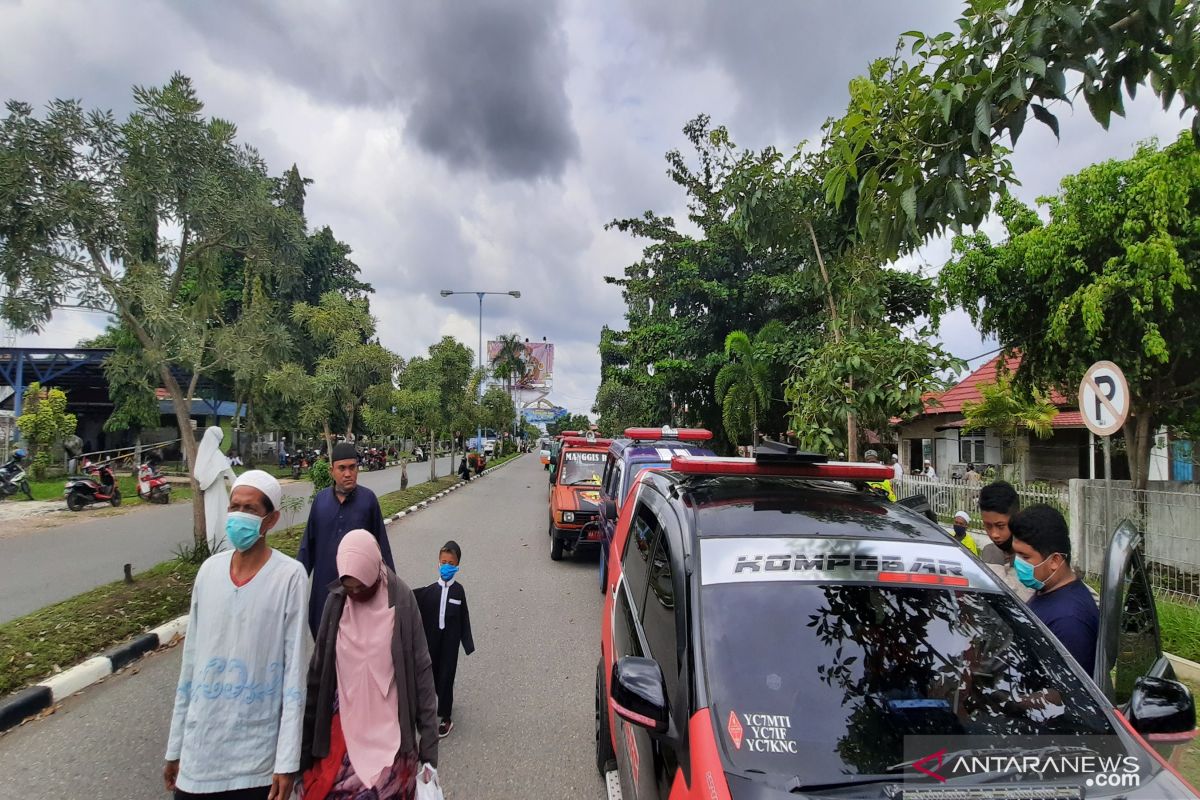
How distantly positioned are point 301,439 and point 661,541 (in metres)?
42.0

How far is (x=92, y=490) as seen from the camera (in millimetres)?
15938

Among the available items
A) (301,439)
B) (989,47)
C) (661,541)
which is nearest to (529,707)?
(661,541)

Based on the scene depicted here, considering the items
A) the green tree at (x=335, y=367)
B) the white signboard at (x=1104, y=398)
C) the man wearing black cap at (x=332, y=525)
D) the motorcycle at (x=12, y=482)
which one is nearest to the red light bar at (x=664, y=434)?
the white signboard at (x=1104, y=398)

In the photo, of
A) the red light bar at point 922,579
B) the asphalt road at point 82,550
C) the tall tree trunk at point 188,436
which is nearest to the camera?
the red light bar at point 922,579

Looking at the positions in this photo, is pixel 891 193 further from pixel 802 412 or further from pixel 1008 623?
pixel 802 412

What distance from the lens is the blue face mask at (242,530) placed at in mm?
2471

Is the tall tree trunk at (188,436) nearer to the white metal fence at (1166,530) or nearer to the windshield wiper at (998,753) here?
the windshield wiper at (998,753)

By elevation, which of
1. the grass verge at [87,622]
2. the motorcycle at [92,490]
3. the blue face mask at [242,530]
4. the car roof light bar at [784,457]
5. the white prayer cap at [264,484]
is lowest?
the grass verge at [87,622]

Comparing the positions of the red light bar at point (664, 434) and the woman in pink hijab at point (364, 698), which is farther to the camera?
the red light bar at point (664, 434)

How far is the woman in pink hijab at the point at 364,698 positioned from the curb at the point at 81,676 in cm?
342

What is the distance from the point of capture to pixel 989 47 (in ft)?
10.4

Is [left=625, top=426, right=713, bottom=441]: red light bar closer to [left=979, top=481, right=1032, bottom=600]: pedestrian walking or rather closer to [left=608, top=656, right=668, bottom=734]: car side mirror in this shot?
[left=979, top=481, right=1032, bottom=600]: pedestrian walking

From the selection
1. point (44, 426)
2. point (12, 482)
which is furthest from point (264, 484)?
point (44, 426)

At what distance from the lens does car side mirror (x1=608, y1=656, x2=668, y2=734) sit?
6.92ft
